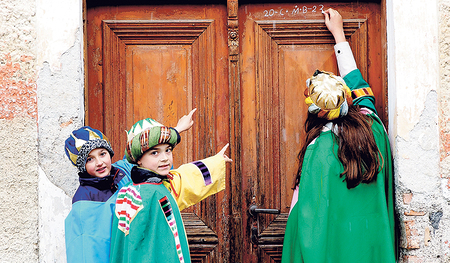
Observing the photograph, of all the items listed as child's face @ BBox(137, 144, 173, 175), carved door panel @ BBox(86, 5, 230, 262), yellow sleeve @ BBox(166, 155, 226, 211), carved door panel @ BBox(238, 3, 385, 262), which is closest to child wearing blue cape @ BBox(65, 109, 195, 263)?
child's face @ BBox(137, 144, 173, 175)

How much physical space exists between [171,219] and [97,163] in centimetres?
51

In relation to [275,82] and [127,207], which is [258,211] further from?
[127,207]

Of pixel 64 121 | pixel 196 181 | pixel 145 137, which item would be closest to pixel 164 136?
pixel 145 137

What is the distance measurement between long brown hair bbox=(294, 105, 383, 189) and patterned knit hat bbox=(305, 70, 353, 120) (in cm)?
7

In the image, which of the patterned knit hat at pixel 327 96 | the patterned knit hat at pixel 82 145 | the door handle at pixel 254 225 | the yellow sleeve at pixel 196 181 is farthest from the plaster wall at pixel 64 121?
the door handle at pixel 254 225

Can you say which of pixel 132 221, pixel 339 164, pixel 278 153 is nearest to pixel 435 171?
pixel 339 164

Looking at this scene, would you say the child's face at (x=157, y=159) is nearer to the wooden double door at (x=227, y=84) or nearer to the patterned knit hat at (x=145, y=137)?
the patterned knit hat at (x=145, y=137)

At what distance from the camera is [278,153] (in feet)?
9.45

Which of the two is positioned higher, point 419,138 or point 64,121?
point 64,121

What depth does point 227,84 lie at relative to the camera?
289cm

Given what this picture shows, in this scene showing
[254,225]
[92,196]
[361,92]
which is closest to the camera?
[92,196]

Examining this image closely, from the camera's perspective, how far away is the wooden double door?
286 centimetres

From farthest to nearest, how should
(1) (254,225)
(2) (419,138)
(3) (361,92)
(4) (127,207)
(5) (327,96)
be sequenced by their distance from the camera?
(1) (254,225)
(3) (361,92)
(2) (419,138)
(5) (327,96)
(4) (127,207)

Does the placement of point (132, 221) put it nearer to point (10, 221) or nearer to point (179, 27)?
point (10, 221)
